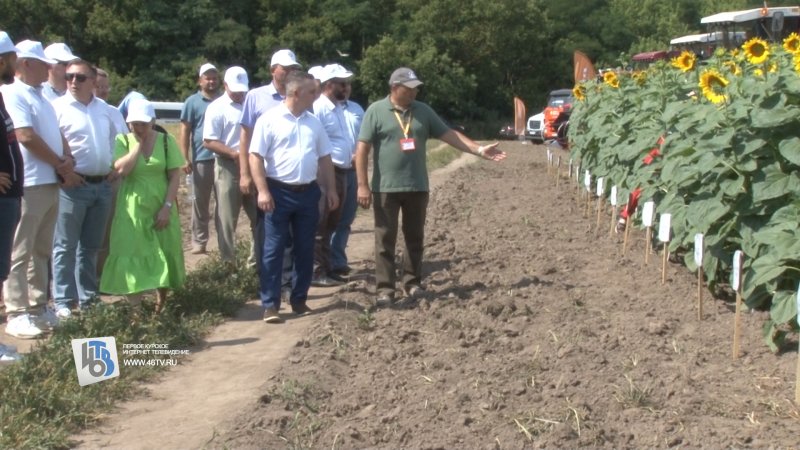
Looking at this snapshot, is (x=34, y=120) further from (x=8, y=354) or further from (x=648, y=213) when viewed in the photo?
(x=648, y=213)

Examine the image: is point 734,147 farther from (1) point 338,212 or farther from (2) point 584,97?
(2) point 584,97

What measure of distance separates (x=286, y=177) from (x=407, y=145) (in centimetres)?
97

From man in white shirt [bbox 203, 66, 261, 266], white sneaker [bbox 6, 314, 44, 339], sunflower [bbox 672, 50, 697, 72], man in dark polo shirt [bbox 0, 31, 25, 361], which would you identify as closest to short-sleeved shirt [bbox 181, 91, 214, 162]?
man in white shirt [bbox 203, 66, 261, 266]

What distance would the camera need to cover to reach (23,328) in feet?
22.7

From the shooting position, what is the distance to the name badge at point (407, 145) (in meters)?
7.76

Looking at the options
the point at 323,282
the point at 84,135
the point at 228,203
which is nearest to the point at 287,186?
the point at 84,135

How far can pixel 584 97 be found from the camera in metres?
14.6

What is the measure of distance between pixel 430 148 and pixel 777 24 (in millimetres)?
9942

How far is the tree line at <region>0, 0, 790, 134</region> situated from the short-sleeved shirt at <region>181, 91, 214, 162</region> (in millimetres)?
28915

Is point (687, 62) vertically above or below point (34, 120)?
above

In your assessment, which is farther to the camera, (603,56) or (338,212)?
(603,56)

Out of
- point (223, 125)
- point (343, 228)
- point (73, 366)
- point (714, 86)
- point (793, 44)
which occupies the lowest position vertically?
point (73, 366)

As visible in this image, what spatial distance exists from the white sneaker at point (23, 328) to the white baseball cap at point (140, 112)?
5.00 ft

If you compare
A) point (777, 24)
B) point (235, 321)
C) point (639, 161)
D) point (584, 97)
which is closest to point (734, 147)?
point (639, 161)
